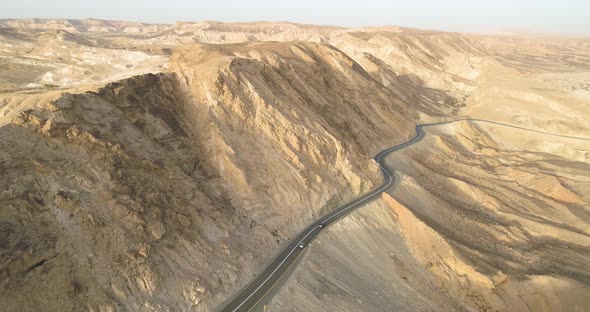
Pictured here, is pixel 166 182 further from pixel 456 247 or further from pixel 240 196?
pixel 456 247

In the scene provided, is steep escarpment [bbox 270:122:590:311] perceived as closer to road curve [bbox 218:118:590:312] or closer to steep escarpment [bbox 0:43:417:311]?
road curve [bbox 218:118:590:312]

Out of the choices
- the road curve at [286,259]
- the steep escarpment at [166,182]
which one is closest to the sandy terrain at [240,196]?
the steep escarpment at [166,182]

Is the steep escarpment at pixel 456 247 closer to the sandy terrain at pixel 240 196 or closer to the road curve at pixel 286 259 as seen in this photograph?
the sandy terrain at pixel 240 196

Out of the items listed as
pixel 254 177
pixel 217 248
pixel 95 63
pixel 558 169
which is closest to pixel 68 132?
pixel 217 248

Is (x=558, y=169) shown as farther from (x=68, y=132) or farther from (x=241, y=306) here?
(x=68, y=132)

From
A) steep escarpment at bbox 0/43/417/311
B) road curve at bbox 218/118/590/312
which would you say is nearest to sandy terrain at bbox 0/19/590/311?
steep escarpment at bbox 0/43/417/311

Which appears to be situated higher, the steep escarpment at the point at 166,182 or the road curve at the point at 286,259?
the steep escarpment at the point at 166,182

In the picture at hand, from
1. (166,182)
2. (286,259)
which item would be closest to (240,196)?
(166,182)
